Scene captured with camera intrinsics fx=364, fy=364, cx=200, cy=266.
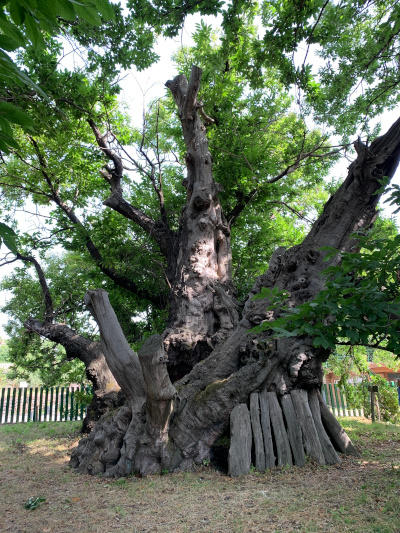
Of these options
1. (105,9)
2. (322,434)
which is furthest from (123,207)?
(105,9)

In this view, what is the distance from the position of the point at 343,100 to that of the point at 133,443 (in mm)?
8167

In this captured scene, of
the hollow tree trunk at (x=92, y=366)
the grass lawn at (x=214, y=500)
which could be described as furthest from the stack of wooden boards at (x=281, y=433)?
the hollow tree trunk at (x=92, y=366)

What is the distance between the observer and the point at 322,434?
4.73 metres

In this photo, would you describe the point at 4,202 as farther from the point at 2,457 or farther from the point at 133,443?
the point at 133,443

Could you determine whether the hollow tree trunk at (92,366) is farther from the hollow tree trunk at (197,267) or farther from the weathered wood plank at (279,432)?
the weathered wood plank at (279,432)

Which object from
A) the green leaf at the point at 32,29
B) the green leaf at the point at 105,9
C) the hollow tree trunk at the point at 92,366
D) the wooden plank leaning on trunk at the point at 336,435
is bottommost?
the wooden plank leaning on trunk at the point at 336,435

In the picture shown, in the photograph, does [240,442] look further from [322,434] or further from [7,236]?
[7,236]

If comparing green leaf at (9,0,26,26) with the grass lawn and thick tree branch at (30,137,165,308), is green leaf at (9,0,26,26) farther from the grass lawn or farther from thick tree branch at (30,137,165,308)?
thick tree branch at (30,137,165,308)

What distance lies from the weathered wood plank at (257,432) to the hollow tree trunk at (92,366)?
3095 millimetres

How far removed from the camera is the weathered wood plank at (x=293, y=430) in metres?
4.52

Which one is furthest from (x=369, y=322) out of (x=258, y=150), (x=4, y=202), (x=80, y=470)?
(x=4, y=202)

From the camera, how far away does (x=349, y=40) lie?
7996 millimetres

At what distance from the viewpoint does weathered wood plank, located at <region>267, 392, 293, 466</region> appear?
14.9 feet

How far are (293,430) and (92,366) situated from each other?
450cm
